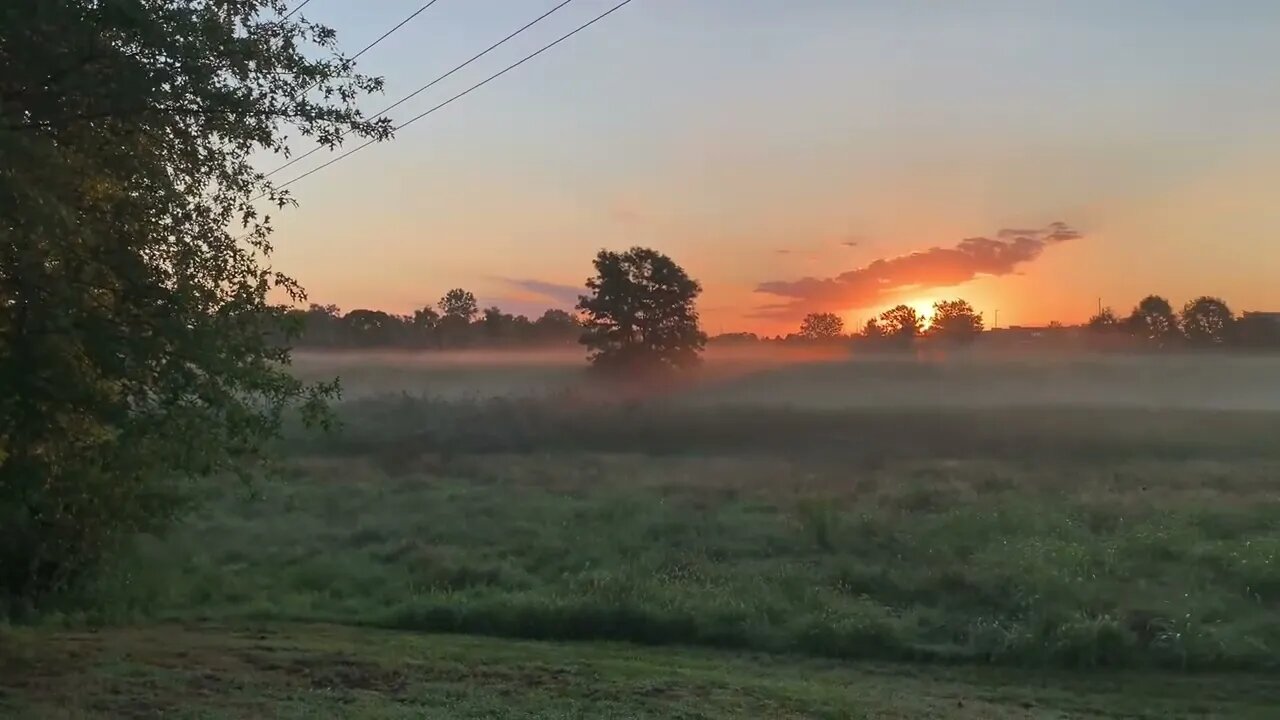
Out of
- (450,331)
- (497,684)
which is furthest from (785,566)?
(450,331)

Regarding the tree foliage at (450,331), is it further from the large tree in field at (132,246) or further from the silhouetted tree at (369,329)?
the large tree in field at (132,246)

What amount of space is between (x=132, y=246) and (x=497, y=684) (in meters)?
5.02

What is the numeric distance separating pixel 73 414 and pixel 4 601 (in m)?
5.15

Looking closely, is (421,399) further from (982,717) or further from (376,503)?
(982,717)

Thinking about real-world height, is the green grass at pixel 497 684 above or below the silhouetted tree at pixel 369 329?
below

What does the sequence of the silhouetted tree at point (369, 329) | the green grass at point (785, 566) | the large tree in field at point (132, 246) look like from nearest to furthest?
the large tree in field at point (132, 246) → the green grass at point (785, 566) → the silhouetted tree at point (369, 329)

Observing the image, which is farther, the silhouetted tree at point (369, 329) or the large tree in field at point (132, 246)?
the silhouetted tree at point (369, 329)

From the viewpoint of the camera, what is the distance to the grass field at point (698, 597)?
9.02m

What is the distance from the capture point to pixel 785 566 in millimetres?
15461

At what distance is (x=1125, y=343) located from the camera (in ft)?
200

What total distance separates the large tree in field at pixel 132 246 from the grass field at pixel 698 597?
221cm

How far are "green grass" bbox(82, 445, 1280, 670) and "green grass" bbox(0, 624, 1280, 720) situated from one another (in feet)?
2.78

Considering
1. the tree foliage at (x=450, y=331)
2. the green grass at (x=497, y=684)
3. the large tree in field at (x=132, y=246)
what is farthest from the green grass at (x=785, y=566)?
the tree foliage at (x=450, y=331)

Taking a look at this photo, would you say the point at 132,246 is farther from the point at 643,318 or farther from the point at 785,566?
the point at 643,318
